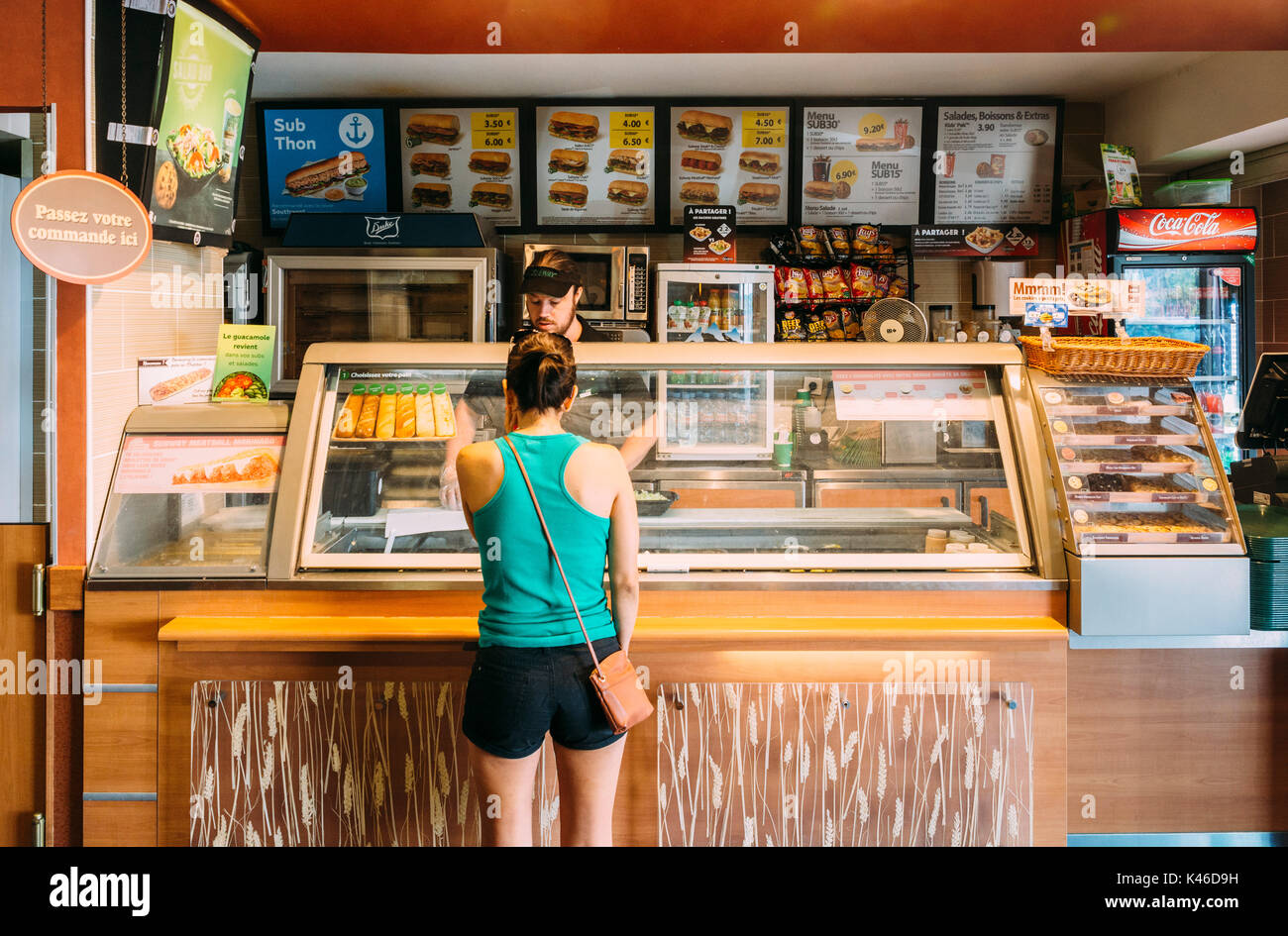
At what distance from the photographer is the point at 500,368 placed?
286 cm

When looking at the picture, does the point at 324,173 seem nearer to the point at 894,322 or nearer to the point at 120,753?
the point at 894,322

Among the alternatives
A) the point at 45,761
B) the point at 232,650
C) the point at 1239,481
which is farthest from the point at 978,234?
the point at 45,761

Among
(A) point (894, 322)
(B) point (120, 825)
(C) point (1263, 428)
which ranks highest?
(A) point (894, 322)

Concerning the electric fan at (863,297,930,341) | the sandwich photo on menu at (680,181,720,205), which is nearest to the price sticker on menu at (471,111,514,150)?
the sandwich photo on menu at (680,181,720,205)

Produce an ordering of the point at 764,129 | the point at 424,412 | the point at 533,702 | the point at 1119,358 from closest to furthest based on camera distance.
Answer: the point at 533,702
the point at 1119,358
the point at 424,412
the point at 764,129

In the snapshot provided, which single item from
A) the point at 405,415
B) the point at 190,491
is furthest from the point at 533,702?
the point at 190,491

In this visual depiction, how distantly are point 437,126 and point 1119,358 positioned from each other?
434 centimetres

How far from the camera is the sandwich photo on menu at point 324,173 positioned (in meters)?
5.68

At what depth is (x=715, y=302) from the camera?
5328 millimetres

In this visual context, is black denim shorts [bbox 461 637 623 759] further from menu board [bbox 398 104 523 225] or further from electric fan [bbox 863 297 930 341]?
menu board [bbox 398 104 523 225]

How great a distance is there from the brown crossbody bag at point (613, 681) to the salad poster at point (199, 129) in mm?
2012

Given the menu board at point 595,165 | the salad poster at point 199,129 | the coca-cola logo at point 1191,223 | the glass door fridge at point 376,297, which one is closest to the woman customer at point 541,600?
the salad poster at point 199,129

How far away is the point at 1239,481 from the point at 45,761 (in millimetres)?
4024
